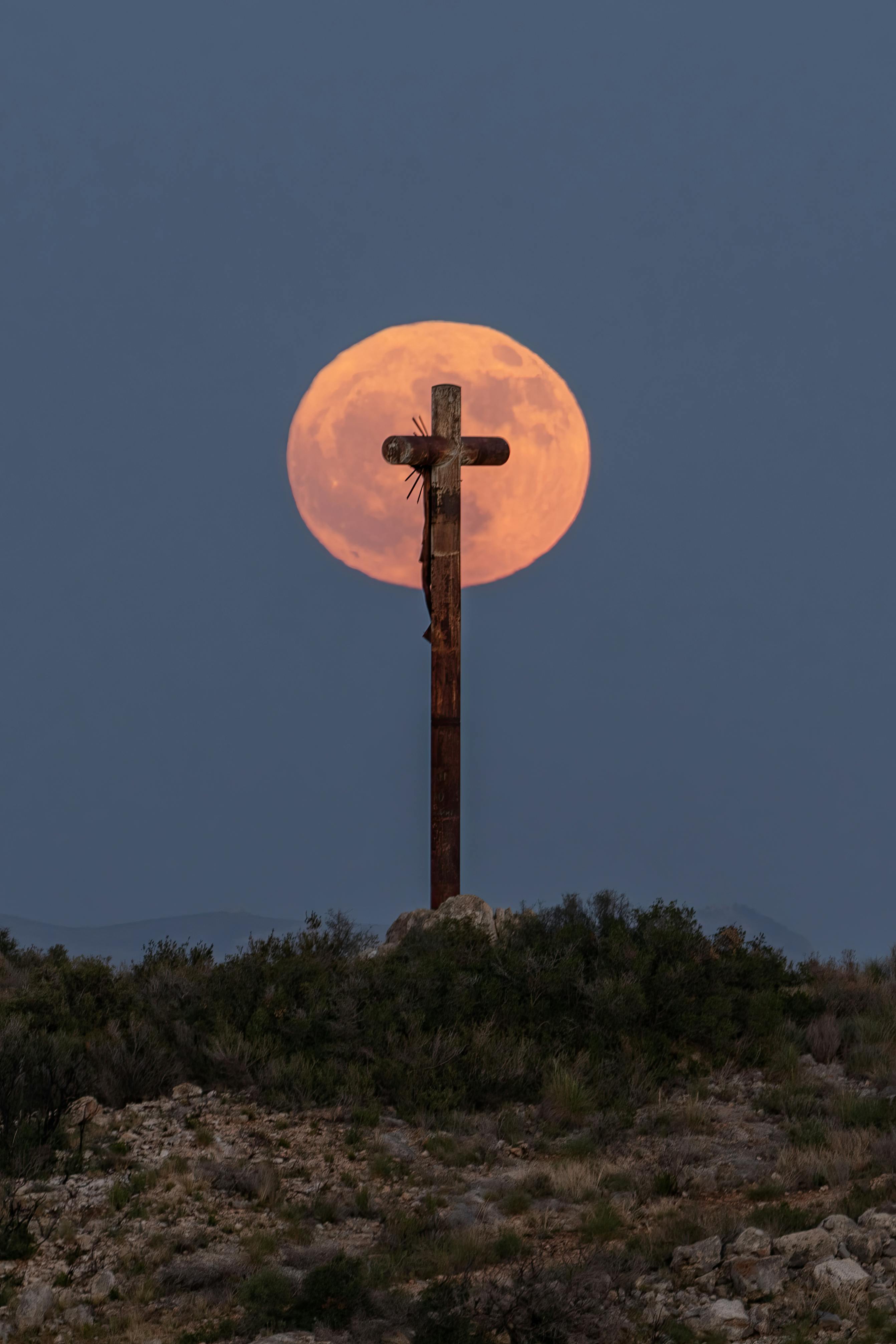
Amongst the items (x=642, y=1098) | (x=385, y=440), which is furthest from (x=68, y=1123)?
(x=385, y=440)

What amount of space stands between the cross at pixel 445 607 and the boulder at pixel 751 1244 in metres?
9.31

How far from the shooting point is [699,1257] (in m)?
7.53

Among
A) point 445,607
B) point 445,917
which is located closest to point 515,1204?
point 445,917

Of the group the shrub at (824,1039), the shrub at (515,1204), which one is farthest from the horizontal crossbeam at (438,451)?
the shrub at (515,1204)

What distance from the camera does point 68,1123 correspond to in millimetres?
9906

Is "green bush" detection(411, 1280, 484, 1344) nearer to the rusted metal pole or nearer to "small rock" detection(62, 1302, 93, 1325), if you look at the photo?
"small rock" detection(62, 1302, 93, 1325)

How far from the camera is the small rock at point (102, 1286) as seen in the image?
7402 mm

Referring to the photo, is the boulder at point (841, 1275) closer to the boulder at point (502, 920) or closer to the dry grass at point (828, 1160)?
the dry grass at point (828, 1160)

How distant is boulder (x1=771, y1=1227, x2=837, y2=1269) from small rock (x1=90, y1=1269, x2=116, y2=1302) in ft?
13.6

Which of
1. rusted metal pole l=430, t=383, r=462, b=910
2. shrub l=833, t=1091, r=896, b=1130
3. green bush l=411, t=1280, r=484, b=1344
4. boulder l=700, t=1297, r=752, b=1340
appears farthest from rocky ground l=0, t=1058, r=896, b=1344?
rusted metal pole l=430, t=383, r=462, b=910

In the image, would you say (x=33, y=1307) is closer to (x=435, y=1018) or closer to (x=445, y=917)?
(x=435, y=1018)

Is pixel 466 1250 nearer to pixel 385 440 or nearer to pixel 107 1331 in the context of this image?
pixel 107 1331

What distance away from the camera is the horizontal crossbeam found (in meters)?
16.6

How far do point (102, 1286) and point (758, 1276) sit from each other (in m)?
4.03
